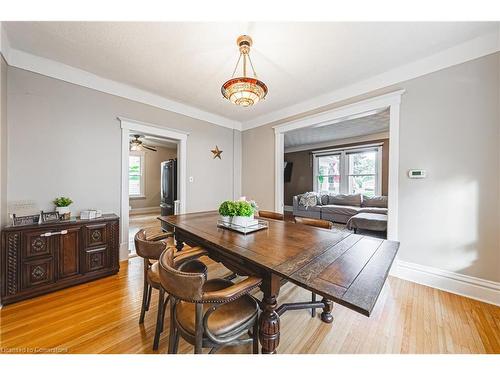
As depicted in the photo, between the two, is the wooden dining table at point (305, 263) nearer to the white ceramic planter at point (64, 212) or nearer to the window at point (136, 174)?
the white ceramic planter at point (64, 212)

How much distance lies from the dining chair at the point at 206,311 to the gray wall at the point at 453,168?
2.30 m

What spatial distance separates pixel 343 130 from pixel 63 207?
605 centimetres

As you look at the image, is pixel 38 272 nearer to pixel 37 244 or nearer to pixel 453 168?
pixel 37 244

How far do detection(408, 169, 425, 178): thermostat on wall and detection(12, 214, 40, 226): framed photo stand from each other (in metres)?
4.26

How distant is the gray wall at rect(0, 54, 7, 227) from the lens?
6.24ft

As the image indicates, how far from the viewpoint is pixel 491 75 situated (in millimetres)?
1869

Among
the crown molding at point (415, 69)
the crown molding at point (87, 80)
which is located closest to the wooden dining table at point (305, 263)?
the crown molding at point (415, 69)

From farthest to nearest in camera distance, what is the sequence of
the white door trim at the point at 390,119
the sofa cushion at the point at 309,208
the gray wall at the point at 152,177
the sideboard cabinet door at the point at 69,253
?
the gray wall at the point at 152,177, the sofa cushion at the point at 309,208, the white door trim at the point at 390,119, the sideboard cabinet door at the point at 69,253

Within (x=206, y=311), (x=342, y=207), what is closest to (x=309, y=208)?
(x=342, y=207)

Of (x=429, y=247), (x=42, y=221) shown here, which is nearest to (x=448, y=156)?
(x=429, y=247)

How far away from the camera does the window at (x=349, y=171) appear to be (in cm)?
585

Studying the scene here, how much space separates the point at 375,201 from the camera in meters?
5.25
